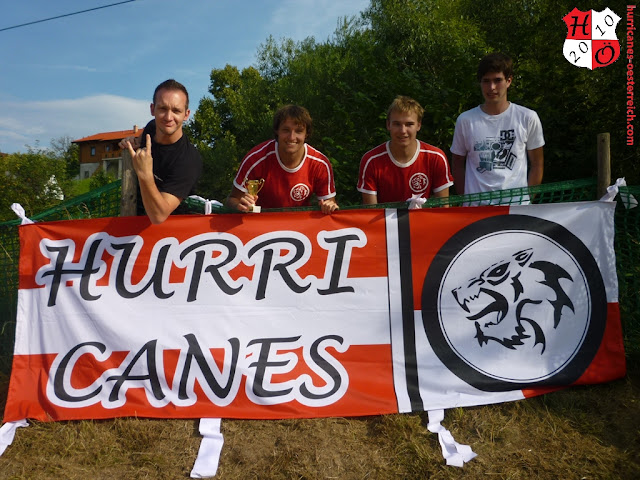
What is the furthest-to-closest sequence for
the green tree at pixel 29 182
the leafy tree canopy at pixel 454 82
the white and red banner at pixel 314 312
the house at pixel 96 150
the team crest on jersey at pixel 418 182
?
the house at pixel 96 150, the green tree at pixel 29 182, the leafy tree canopy at pixel 454 82, the team crest on jersey at pixel 418 182, the white and red banner at pixel 314 312

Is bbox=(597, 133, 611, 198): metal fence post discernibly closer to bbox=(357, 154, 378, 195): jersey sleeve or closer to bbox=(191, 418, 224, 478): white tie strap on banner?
bbox=(357, 154, 378, 195): jersey sleeve

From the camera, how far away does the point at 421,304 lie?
3213mm

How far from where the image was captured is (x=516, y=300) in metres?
3.24

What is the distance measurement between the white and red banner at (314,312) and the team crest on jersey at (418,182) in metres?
0.46

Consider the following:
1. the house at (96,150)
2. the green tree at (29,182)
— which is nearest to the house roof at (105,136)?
the house at (96,150)

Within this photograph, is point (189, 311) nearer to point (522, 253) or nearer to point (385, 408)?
point (385, 408)

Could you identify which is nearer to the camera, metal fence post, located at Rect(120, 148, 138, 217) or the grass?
the grass

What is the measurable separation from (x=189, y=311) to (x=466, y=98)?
19.4 feet

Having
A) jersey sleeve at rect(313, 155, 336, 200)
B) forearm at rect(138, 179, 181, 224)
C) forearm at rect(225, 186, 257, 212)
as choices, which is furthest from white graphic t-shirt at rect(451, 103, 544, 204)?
forearm at rect(138, 179, 181, 224)

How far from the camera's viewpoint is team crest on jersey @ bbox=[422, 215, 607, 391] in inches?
125

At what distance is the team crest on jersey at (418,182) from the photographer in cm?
370

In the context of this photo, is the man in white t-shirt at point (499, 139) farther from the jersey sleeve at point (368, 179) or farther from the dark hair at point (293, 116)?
the dark hair at point (293, 116)

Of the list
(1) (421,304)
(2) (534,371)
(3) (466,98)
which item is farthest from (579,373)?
(3) (466,98)

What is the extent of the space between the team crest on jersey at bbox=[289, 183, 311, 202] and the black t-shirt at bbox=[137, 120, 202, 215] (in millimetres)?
706
